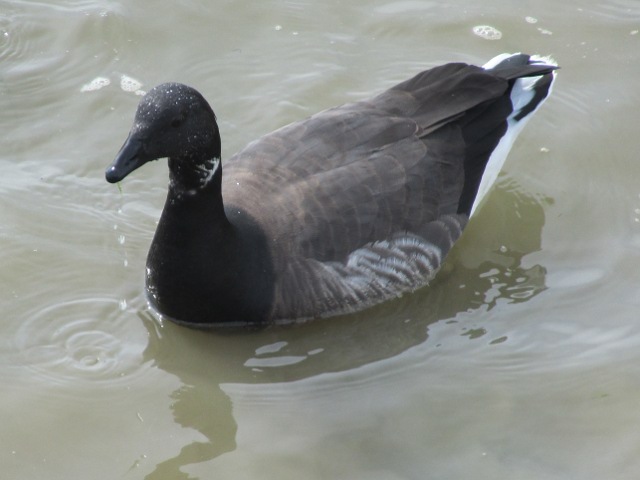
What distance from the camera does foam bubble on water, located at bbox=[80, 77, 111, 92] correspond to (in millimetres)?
8594

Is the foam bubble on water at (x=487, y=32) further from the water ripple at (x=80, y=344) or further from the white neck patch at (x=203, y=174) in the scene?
the water ripple at (x=80, y=344)

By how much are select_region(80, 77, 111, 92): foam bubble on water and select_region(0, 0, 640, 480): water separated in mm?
25

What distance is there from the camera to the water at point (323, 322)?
232 inches

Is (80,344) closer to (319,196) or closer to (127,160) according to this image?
(127,160)

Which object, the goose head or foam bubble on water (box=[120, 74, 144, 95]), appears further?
foam bubble on water (box=[120, 74, 144, 95])

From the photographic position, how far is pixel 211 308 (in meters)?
6.59

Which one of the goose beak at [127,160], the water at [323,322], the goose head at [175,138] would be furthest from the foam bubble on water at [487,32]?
→ the goose beak at [127,160]

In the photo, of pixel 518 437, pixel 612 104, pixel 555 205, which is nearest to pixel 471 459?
pixel 518 437

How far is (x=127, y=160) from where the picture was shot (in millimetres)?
5914

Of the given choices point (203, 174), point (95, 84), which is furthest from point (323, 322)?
point (95, 84)

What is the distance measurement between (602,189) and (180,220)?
3.42 m

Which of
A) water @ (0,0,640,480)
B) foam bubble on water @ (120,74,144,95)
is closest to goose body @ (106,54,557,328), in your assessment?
water @ (0,0,640,480)

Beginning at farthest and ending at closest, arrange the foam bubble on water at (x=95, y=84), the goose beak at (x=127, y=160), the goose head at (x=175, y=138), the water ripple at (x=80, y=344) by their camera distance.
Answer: the foam bubble on water at (x=95, y=84), the water ripple at (x=80, y=344), the goose head at (x=175, y=138), the goose beak at (x=127, y=160)

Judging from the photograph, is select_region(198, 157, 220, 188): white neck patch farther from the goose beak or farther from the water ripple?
the water ripple
